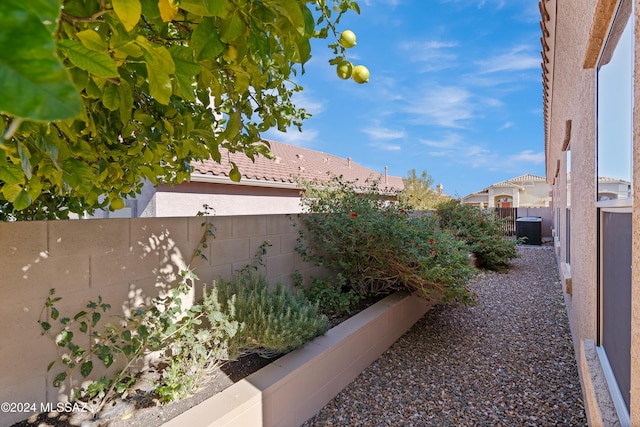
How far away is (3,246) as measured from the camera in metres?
2.08

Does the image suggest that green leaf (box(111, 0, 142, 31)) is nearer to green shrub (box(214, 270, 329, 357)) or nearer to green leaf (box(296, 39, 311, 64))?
green leaf (box(296, 39, 311, 64))

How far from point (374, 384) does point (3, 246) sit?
3.20 meters

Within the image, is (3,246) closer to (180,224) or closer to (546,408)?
(180,224)

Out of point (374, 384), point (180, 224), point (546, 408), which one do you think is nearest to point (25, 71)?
point (180, 224)

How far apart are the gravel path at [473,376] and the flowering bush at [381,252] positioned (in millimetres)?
663

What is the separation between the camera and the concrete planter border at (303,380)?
2.20 m

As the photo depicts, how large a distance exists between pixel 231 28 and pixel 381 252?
3.68 meters

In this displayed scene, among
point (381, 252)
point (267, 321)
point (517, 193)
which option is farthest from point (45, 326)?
point (517, 193)

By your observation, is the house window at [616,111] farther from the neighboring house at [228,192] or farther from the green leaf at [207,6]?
the neighboring house at [228,192]

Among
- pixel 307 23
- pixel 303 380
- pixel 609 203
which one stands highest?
pixel 307 23

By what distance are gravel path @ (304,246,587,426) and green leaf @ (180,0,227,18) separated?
295cm

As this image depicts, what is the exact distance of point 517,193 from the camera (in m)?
29.0

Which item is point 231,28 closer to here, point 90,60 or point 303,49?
point 303,49

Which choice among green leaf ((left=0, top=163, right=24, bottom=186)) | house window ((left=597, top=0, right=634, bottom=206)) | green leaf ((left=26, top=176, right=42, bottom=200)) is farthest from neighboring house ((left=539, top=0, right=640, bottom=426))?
green leaf ((left=26, top=176, right=42, bottom=200))
